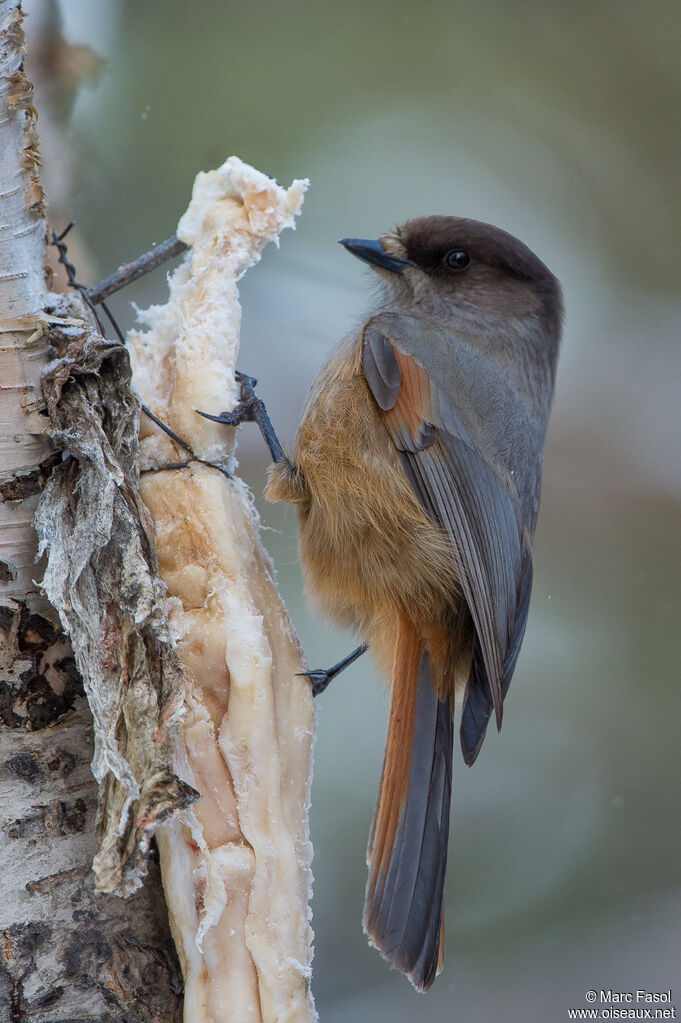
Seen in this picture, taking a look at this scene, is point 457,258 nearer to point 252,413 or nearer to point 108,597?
point 252,413

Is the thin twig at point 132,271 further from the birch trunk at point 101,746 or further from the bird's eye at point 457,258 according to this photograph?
the bird's eye at point 457,258

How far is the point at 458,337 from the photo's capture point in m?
2.58

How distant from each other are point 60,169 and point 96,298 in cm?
180

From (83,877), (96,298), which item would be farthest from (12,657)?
(96,298)

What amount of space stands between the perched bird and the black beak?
0.77 ft

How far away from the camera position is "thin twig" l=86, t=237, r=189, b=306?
1917 millimetres

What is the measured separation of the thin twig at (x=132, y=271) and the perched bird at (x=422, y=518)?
53 cm

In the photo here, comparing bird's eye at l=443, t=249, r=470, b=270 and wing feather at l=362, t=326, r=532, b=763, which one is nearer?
wing feather at l=362, t=326, r=532, b=763

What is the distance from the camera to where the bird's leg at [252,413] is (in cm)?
209
